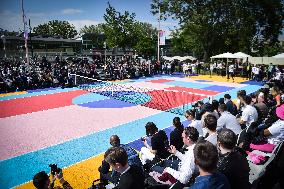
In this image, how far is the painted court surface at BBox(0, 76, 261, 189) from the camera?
8.62 metres

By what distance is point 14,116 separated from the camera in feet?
49.6

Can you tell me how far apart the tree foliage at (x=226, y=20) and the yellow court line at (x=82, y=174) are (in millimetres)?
39775

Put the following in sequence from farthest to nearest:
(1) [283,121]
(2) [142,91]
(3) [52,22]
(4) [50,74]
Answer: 1. (3) [52,22]
2. (4) [50,74]
3. (2) [142,91]
4. (1) [283,121]

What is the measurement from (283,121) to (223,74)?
2983cm

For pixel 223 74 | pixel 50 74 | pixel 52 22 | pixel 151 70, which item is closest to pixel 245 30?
pixel 223 74

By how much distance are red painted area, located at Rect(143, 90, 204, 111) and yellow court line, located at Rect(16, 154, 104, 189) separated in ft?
27.3

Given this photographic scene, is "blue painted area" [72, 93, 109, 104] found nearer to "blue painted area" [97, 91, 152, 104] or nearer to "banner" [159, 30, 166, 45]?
"blue painted area" [97, 91, 152, 104]

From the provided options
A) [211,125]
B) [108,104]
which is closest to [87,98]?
[108,104]

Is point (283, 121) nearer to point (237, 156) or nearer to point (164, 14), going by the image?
point (237, 156)

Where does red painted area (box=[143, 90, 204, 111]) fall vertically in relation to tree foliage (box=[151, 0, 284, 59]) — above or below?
below

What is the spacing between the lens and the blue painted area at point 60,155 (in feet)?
26.6

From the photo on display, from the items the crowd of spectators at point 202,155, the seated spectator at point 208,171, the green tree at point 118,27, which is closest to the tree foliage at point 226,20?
the green tree at point 118,27

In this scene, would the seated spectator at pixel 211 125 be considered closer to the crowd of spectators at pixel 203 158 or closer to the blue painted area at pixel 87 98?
the crowd of spectators at pixel 203 158

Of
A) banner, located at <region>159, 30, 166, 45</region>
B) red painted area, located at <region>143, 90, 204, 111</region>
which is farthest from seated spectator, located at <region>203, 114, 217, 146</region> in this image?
banner, located at <region>159, 30, 166, 45</region>
